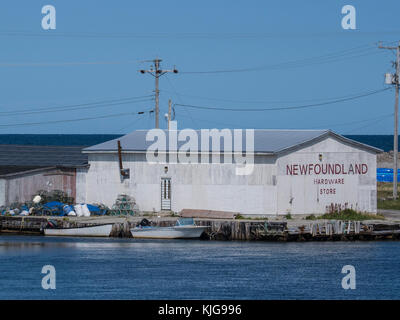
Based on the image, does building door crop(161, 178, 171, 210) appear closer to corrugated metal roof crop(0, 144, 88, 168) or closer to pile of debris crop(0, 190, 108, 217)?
pile of debris crop(0, 190, 108, 217)

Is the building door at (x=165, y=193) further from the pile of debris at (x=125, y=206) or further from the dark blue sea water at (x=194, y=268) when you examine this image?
the dark blue sea water at (x=194, y=268)

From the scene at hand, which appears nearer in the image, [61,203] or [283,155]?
[283,155]

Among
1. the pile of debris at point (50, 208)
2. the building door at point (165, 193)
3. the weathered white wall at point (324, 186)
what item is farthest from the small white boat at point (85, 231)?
the weathered white wall at point (324, 186)

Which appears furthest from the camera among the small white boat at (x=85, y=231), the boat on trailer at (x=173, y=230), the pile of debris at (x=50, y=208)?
the pile of debris at (x=50, y=208)

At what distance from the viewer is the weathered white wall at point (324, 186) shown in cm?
4766

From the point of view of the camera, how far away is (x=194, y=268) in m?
39.1

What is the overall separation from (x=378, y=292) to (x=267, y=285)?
4528 mm

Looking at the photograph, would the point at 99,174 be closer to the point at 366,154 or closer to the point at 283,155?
the point at 283,155

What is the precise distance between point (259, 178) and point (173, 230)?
556 cm

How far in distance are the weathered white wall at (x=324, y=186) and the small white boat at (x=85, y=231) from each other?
960 cm

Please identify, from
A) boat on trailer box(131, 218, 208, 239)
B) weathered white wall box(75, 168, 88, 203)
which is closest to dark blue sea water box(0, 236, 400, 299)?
boat on trailer box(131, 218, 208, 239)

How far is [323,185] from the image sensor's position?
48500 millimetres
